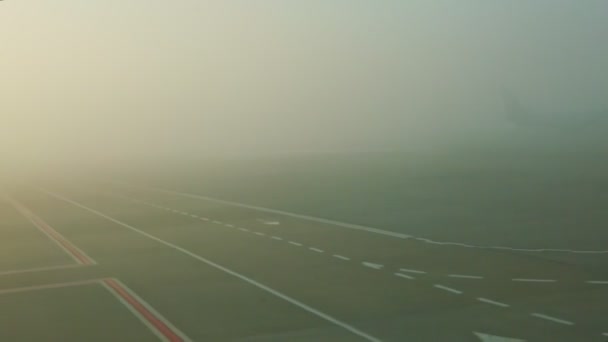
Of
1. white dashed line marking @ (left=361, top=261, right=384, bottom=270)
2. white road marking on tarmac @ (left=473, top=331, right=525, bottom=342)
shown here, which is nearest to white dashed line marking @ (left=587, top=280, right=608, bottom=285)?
white dashed line marking @ (left=361, top=261, right=384, bottom=270)

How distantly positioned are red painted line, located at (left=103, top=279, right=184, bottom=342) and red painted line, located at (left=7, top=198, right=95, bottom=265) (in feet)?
19.9

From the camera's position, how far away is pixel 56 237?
137 ft

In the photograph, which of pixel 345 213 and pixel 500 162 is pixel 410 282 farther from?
pixel 500 162

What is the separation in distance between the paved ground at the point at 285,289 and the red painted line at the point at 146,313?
0.05 meters

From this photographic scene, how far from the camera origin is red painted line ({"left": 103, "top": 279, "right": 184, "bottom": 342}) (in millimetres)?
18847

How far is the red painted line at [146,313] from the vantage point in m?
18.8

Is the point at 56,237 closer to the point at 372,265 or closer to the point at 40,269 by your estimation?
the point at 40,269

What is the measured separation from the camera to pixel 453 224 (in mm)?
38906

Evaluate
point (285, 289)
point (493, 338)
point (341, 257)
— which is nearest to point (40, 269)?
point (341, 257)

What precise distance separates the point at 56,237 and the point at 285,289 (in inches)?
827

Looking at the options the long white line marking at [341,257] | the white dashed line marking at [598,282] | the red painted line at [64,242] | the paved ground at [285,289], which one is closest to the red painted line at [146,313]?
the paved ground at [285,289]

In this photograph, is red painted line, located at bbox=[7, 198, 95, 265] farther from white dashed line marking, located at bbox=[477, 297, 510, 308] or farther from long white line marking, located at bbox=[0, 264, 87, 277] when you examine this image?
white dashed line marking, located at bbox=[477, 297, 510, 308]

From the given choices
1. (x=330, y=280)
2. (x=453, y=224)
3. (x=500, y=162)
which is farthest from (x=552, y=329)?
(x=500, y=162)

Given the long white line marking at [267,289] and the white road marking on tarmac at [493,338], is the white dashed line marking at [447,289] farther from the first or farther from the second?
the white road marking on tarmac at [493,338]
